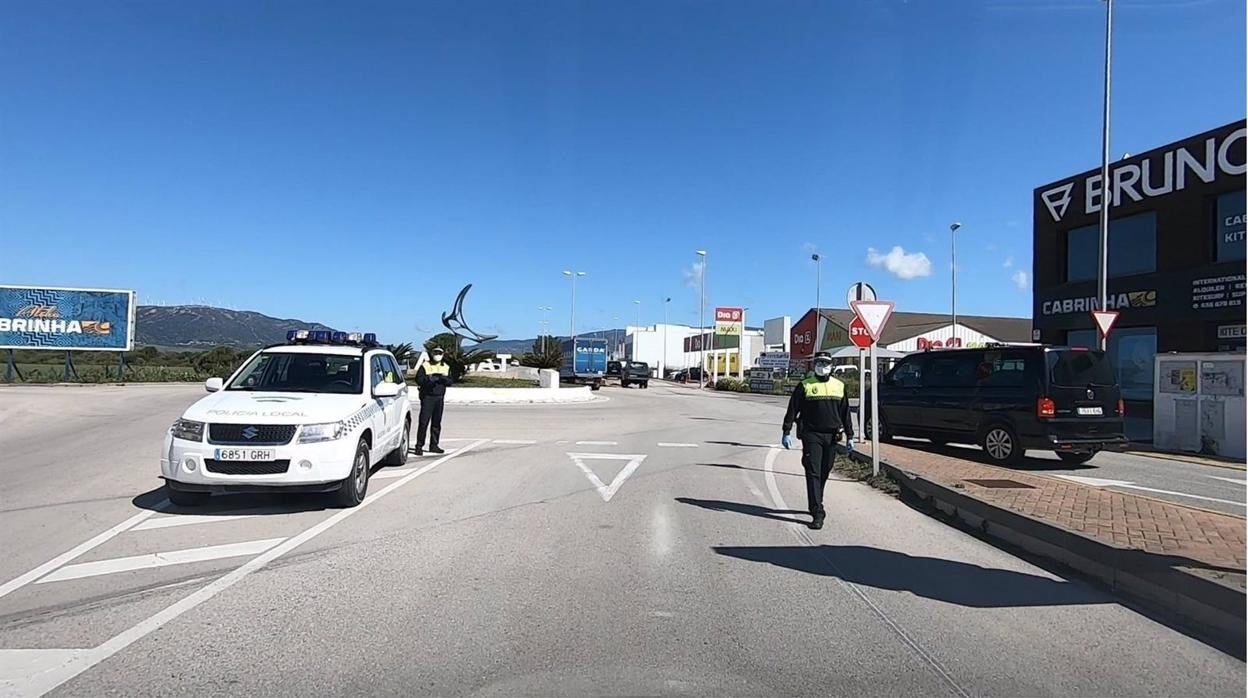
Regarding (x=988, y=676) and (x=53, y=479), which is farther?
(x=53, y=479)

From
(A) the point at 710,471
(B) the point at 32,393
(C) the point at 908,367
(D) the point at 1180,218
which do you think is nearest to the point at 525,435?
(A) the point at 710,471

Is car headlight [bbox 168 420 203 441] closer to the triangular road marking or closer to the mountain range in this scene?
the triangular road marking

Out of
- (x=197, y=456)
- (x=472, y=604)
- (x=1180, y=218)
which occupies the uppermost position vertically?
(x=1180, y=218)

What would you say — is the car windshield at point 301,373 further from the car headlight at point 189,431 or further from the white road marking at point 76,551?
the white road marking at point 76,551

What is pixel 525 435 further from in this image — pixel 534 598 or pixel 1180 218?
pixel 1180 218

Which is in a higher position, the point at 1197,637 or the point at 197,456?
the point at 197,456

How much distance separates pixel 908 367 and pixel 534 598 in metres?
11.7

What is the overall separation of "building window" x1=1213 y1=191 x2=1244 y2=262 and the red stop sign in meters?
12.9

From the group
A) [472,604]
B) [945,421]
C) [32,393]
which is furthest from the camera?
[32,393]

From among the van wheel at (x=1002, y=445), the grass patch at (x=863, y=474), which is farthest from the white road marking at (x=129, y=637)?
the van wheel at (x=1002, y=445)

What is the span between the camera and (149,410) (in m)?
23.7

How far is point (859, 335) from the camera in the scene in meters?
13.3

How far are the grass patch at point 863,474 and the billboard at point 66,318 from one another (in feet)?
133

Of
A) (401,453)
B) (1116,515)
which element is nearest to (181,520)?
(401,453)
